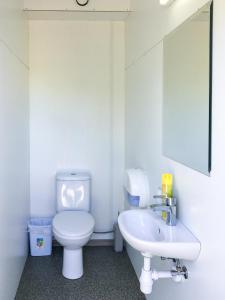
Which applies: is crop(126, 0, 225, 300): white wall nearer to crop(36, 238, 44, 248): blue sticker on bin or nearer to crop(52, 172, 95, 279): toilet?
crop(52, 172, 95, 279): toilet

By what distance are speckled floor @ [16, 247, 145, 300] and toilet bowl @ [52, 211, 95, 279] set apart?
92 mm

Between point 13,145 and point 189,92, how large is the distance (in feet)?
4.73

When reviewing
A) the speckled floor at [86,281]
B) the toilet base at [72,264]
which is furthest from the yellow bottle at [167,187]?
the toilet base at [72,264]

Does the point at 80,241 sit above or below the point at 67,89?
below

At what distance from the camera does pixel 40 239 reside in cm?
315

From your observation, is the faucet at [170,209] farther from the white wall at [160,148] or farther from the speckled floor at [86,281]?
the speckled floor at [86,281]

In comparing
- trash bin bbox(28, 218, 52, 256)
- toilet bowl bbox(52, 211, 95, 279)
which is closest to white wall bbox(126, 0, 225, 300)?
toilet bowl bbox(52, 211, 95, 279)

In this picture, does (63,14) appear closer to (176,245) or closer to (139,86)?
(139,86)

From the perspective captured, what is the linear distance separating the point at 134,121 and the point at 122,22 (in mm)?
1165

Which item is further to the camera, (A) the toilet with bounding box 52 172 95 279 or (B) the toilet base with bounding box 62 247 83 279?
(B) the toilet base with bounding box 62 247 83 279

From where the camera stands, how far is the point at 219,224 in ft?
3.99

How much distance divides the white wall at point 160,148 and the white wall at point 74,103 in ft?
0.98

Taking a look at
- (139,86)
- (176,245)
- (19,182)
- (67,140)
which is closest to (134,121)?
(139,86)

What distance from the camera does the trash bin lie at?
314cm
